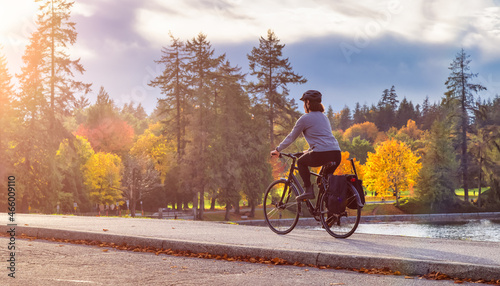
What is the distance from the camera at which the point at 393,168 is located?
215ft

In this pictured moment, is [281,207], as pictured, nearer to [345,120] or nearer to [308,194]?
[308,194]

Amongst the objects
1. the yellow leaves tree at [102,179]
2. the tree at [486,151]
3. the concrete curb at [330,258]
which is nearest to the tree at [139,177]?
the yellow leaves tree at [102,179]

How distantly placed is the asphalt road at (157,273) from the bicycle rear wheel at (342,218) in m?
1.79

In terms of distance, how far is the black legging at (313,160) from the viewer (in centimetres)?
867

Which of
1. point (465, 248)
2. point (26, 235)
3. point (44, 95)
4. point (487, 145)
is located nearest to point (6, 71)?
point (44, 95)

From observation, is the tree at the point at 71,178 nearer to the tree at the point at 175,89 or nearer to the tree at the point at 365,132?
the tree at the point at 175,89

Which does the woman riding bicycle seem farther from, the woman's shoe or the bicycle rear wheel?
the bicycle rear wheel

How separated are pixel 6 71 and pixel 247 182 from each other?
24258 mm

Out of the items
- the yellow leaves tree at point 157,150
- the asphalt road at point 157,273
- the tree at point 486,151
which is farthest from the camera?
the yellow leaves tree at point 157,150

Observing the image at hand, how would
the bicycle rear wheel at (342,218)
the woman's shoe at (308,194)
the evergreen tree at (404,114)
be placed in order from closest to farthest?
the bicycle rear wheel at (342,218) < the woman's shoe at (308,194) < the evergreen tree at (404,114)

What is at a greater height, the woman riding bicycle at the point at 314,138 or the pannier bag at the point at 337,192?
the woman riding bicycle at the point at 314,138

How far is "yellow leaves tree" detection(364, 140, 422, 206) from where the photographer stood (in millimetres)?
64812

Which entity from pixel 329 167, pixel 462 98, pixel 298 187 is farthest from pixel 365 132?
pixel 329 167

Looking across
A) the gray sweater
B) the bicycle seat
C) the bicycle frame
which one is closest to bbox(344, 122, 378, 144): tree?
the bicycle frame
